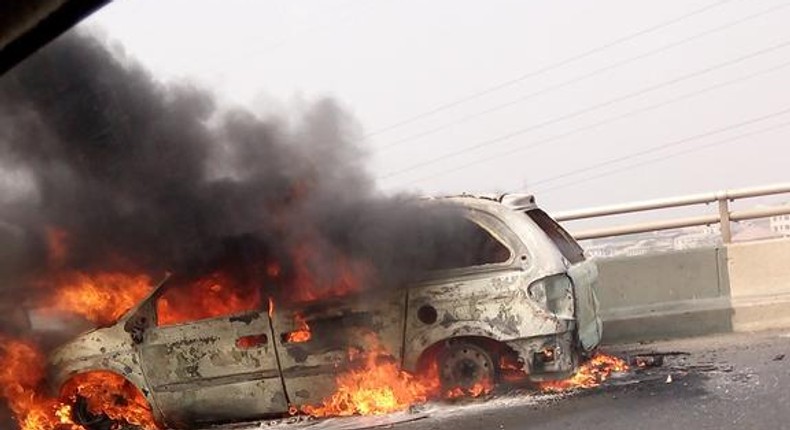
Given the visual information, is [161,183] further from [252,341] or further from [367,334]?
[367,334]

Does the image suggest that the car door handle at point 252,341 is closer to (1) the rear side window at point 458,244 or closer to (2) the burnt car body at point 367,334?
(2) the burnt car body at point 367,334

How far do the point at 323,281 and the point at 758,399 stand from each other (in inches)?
128

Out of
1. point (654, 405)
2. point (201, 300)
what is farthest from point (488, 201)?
point (201, 300)

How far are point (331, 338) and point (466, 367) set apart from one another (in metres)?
1.07

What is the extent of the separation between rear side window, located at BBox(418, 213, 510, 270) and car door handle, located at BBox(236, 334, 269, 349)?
4.53ft

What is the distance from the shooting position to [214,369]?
256 inches

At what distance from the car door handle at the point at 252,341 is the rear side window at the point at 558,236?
2.33 meters

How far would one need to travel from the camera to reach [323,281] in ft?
21.4

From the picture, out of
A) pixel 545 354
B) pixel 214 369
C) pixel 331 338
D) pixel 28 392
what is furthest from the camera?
pixel 28 392

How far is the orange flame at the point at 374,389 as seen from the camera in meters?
6.39

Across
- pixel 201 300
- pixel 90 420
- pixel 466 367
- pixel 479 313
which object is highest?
pixel 201 300

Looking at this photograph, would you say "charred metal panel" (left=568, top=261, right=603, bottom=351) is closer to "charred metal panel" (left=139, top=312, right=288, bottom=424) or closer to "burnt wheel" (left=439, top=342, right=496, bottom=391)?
"burnt wheel" (left=439, top=342, right=496, bottom=391)

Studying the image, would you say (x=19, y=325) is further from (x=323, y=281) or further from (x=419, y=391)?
(x=419, y=391)

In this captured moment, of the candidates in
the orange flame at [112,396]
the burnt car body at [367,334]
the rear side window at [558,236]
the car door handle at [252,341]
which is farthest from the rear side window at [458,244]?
the orange flame at [112,396]
